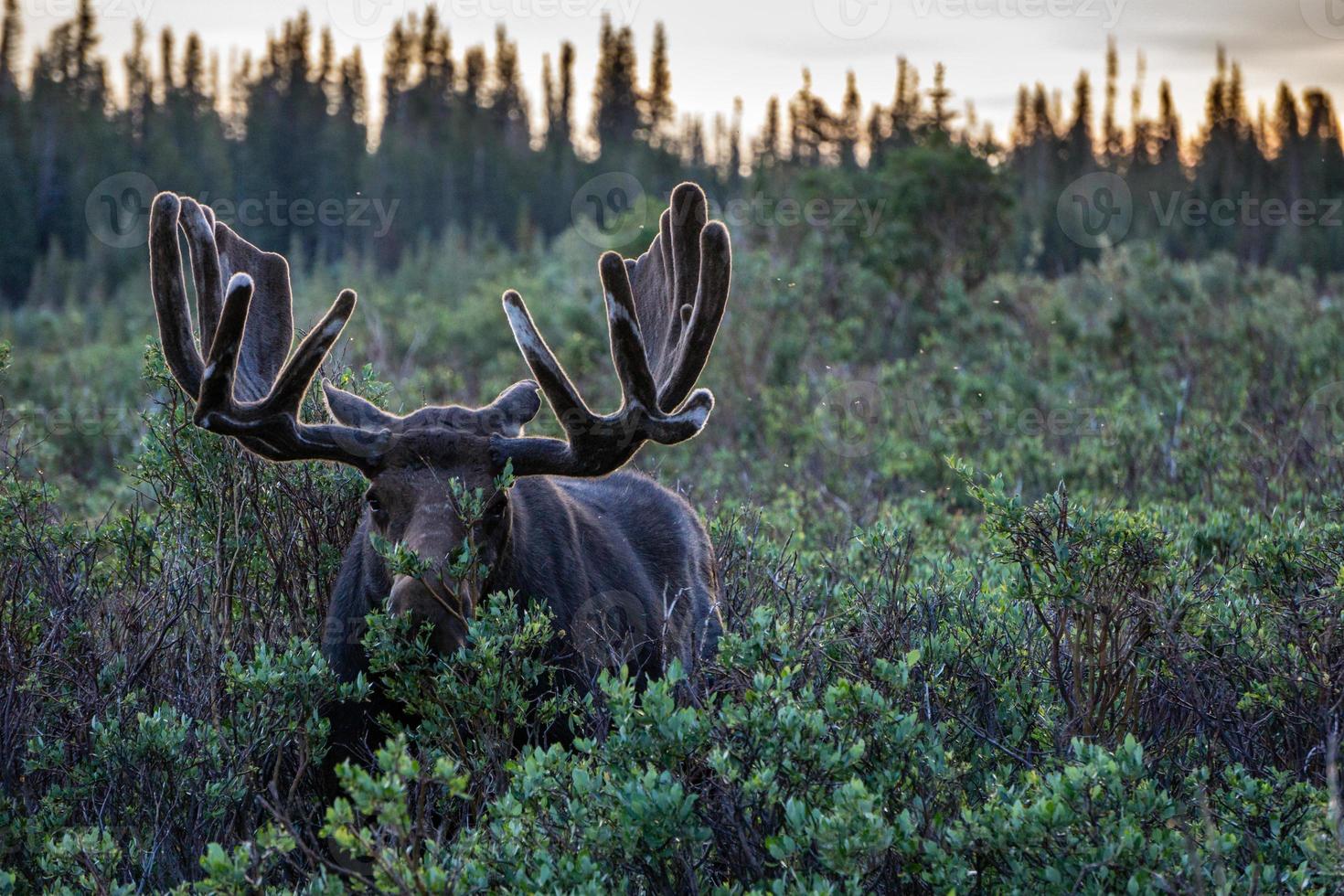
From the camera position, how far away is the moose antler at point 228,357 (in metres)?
4.17

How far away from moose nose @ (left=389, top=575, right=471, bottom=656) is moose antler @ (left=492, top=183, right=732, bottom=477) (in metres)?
0.59

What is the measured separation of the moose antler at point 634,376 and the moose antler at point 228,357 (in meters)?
0.61

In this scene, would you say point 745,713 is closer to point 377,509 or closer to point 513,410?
point 377,509

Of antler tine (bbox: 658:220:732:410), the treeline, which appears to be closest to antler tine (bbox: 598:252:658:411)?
antler tine (bbox: 658:220:732:410)

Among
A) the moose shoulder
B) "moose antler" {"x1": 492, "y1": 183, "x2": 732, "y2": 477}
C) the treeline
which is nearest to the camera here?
the moose shoulder

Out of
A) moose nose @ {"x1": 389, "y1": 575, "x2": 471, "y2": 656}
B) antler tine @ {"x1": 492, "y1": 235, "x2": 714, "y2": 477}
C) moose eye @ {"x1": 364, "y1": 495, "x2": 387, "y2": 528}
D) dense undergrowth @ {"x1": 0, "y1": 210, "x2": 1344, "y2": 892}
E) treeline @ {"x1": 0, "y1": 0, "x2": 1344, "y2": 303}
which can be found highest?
treeline @ {"x1": 0, "y1": 0, "x2": 1344, "y2": 303}

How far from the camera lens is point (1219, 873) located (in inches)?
106

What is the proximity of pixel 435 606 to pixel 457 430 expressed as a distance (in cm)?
70

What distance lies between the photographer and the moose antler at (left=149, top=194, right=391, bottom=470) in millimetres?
4168

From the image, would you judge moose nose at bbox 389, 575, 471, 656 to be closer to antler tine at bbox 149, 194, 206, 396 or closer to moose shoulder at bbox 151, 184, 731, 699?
moose shoulder at bbox 151, 184, 731, 699

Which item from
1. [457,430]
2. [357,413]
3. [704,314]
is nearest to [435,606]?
[457,430]

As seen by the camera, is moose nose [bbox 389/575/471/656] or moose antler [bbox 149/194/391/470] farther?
moose antler [bbox 149/194/391/470]

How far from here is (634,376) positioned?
14.3ft

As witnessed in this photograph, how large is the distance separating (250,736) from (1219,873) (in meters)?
2.94
